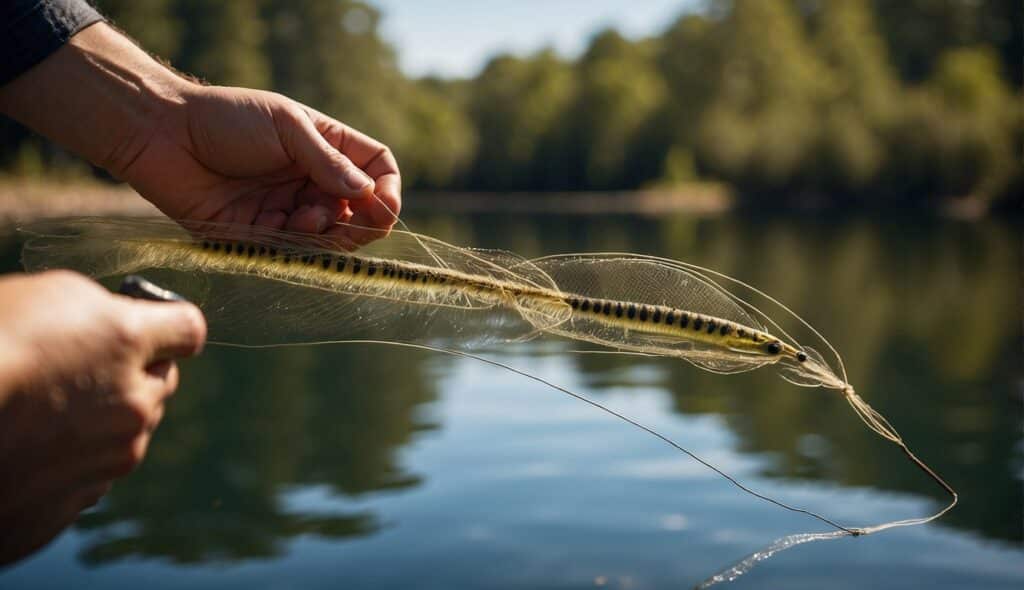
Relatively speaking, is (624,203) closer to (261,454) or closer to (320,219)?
(261,454)

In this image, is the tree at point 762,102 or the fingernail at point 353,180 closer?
the fingernail at point 353,180

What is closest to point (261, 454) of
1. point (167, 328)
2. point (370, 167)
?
point (370, 167)

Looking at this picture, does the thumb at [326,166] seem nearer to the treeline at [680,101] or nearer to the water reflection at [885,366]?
the water reflection at [885,366]

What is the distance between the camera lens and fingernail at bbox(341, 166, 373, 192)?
326 centimetres

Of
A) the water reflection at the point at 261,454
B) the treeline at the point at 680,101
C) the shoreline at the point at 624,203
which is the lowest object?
the water reflection at the point at 261,454

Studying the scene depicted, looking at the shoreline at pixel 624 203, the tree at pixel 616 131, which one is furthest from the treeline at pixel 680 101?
the shoreline at pixel 624 203

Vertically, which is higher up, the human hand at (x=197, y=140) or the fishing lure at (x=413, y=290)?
the human hand at (x=197, y=140)

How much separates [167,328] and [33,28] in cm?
159

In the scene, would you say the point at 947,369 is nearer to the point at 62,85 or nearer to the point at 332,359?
the point at 332,359

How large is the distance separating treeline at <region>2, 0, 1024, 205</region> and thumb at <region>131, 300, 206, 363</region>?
35203mm

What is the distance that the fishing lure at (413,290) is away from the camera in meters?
2.73

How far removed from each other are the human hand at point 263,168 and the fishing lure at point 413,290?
234mm

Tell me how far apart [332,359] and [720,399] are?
25.7 feet

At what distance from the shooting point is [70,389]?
71.5 inches
